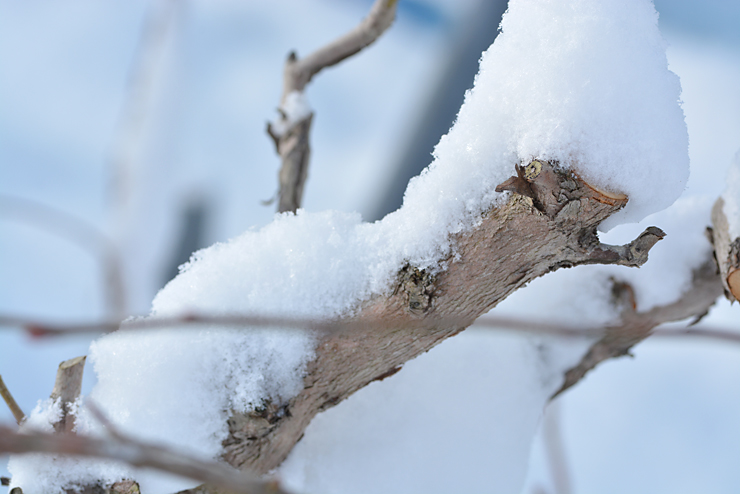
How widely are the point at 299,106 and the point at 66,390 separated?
490 millimetres

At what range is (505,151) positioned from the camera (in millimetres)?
384

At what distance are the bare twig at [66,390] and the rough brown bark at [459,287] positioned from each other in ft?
0.45

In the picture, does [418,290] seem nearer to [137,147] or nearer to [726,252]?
[726,252]

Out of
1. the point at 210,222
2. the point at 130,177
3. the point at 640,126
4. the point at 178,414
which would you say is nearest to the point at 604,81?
the point at 640,126

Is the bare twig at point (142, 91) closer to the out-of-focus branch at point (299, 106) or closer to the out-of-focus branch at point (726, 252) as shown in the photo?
the out-of-focus branch at point (299, 106)

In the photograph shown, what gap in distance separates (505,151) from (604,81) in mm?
79

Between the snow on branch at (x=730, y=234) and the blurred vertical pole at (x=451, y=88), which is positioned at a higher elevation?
the blurred vertical pole at (x=451, y=88)

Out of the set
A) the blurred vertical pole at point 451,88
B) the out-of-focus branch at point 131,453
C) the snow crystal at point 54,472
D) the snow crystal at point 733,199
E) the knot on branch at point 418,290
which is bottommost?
the out-of-focus branch at point 131,453

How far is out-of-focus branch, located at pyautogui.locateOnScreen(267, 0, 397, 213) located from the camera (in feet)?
2.43

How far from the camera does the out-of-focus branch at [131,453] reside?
0.16 m

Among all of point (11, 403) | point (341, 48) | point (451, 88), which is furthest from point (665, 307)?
point (451, 88)

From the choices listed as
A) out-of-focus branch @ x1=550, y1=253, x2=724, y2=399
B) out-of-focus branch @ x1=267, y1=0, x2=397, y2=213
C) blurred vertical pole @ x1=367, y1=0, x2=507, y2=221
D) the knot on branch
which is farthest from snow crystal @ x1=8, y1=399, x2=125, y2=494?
blurred vertical pole @ x1=367, y1=0, x2=507, y2=221

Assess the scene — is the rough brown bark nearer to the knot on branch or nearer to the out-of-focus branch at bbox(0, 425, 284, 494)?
the knot on branch

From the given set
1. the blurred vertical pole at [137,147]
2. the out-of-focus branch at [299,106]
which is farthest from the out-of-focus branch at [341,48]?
the blurred vertical pole at [137,147]
